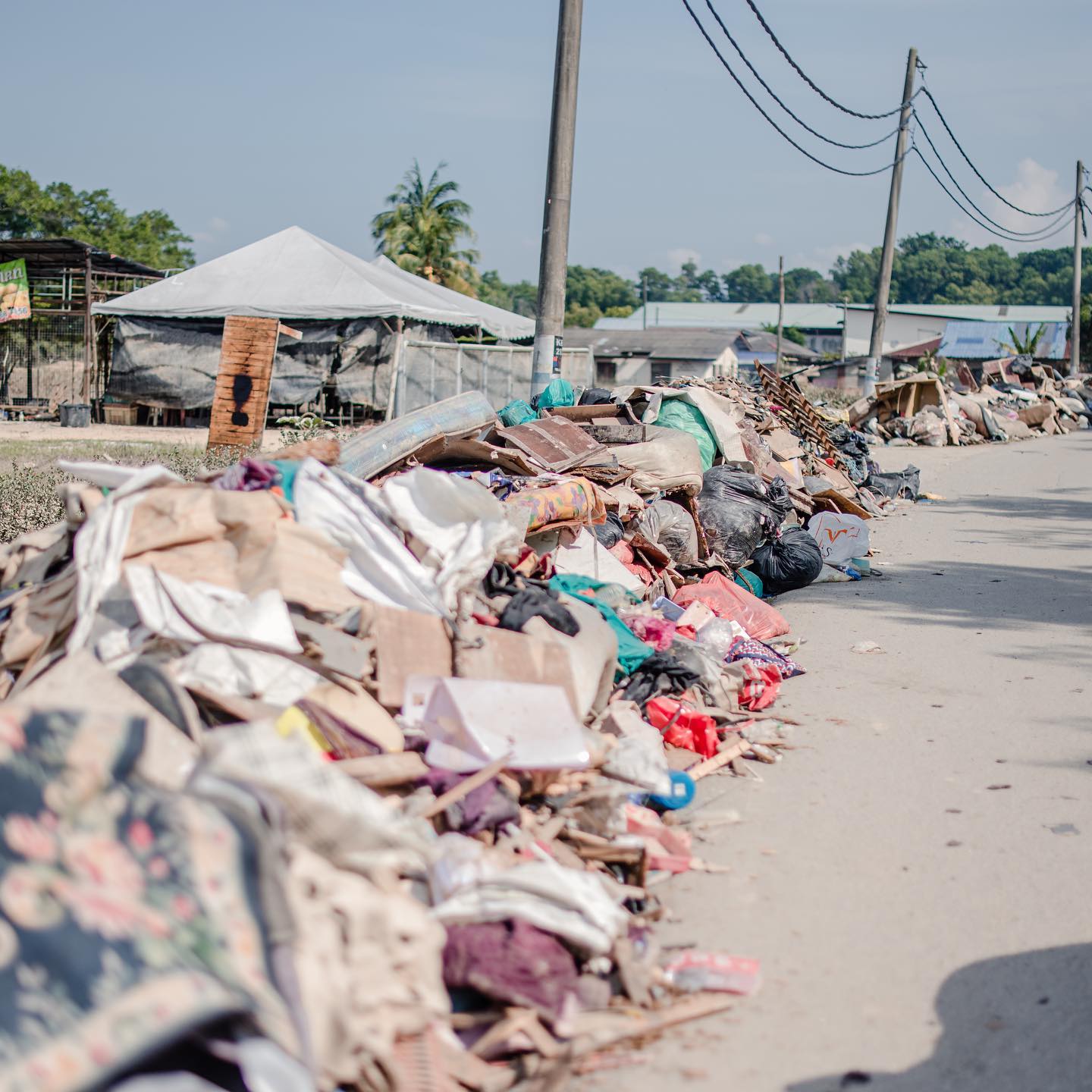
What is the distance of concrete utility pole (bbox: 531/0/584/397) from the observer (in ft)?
32.0

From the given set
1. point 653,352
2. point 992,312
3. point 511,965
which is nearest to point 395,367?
point 511,965

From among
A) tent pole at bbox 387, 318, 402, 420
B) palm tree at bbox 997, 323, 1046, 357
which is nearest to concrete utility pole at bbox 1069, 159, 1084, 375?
palm tree at bbox 997, 323, 1046, 357

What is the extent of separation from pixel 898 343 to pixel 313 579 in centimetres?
7933

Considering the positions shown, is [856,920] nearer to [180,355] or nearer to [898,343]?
[180,355]

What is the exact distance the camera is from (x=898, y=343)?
78250 mm

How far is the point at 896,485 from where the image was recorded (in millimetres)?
14398

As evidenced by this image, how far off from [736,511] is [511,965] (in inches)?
242

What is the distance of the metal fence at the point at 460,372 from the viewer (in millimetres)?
19219

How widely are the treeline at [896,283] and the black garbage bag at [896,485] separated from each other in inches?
3577

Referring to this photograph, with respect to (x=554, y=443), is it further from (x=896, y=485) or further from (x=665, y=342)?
(x=665, y=342)

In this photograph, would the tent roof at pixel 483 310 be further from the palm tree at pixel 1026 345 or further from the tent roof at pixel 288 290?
the palm tree at pixel 1026 345

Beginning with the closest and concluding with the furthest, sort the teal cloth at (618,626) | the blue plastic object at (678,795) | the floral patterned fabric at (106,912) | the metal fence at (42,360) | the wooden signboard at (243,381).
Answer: the floral patterned fabric at (106,912) → the blue plastic object at (678,795) → the teal cloth at (618,626) → the wooden signboard at (243,381) → the metal fence at (42,360)

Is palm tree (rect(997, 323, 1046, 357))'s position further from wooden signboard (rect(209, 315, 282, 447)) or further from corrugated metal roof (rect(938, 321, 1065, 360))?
wooden signboard (rect(209, 315, 282, 447))

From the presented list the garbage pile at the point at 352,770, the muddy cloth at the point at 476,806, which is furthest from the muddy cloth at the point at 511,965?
the muddy cloth at the point at 476,806
